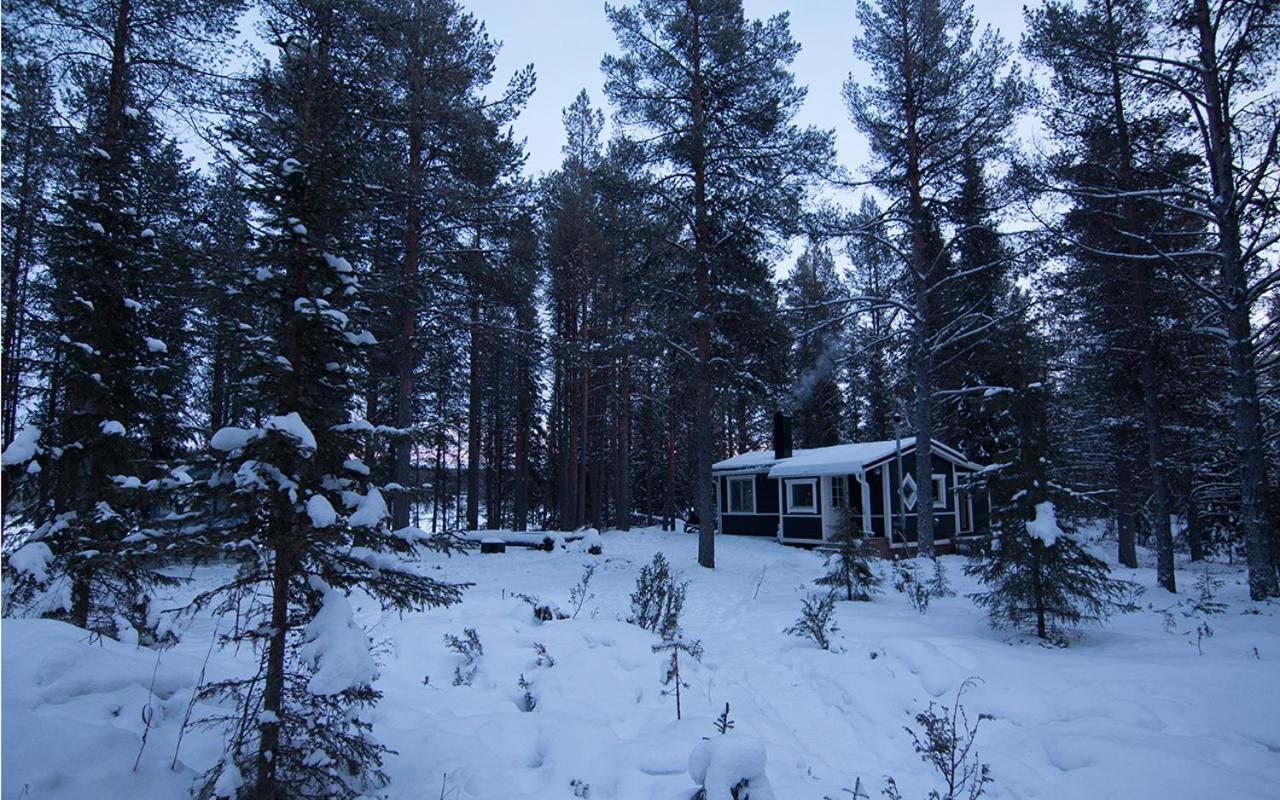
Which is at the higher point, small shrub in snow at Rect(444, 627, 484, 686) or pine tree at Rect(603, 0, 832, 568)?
pine tree at Rect(603, 0, 832, 568)

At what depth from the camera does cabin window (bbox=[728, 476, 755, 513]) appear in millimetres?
23562

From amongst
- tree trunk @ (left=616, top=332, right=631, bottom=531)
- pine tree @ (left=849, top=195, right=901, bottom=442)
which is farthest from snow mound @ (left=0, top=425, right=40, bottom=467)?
tree trunk @ (left=616, top=332, right=631, bottom=531)

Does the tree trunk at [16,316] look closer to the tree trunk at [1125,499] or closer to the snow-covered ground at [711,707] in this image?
the snow-covered ground at [711,707]

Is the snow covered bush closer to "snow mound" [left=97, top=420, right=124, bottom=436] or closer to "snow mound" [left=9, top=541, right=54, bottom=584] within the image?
"snow mound" [left=9, top=541, right=54, bottom=584]

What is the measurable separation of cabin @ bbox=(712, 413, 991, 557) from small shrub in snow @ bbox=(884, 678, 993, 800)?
13339 mm

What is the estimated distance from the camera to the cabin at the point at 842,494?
1964 centimetres

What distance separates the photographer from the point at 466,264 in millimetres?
13047

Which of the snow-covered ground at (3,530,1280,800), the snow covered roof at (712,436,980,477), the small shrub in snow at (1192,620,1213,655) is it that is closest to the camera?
the snow-covered ground at (3,530,1280,800)

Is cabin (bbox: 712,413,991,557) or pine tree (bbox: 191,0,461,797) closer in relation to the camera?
pine tree (bbox: 191,0,461,797)

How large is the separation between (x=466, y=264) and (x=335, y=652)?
37.0 feet

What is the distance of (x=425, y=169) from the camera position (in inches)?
496

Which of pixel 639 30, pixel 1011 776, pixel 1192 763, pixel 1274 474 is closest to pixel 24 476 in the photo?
pixel 1011 776

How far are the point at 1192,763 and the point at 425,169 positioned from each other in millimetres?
13879

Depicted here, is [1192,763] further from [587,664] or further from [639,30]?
[639,30]
